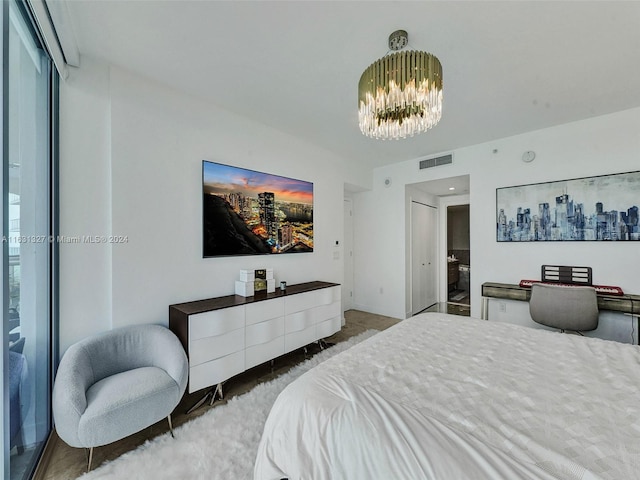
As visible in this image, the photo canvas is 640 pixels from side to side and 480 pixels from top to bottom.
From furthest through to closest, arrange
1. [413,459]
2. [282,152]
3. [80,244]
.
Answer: [282,152]
[80,244]
[413,459]

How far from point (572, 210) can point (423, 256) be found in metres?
2.30

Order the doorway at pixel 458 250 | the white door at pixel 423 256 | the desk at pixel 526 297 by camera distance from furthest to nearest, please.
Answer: the doorway at pixel 458 250 < the white door at pixel 423 256 < the desk at pixel 526 297

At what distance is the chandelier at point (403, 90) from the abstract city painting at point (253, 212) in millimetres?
1605

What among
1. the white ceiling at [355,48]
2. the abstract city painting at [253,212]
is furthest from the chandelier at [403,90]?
the abstract city painting at [253,212]

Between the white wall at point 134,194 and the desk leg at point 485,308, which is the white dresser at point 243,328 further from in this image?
the desk leg at point 485,308

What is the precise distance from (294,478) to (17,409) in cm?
163

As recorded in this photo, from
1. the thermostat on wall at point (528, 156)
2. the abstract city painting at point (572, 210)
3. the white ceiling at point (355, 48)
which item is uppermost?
the white ceiling at point (355, 48)

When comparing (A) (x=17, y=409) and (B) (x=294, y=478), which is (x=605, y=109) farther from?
(A) (x=17, y=409)

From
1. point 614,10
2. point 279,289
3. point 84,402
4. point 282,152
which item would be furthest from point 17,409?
point 614,10

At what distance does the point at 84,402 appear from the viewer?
153cm

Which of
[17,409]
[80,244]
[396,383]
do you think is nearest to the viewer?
[396,383]

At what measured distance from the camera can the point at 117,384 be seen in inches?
67.2

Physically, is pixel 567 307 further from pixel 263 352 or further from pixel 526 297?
pixel 263 352

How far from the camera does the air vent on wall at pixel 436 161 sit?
3966 mm
